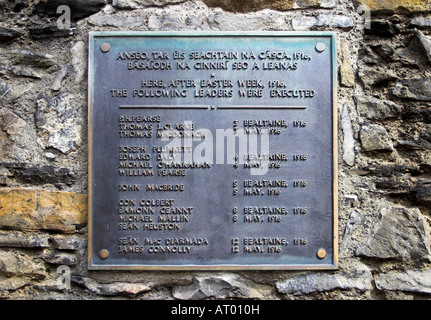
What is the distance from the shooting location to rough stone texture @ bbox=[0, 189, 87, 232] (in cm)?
265

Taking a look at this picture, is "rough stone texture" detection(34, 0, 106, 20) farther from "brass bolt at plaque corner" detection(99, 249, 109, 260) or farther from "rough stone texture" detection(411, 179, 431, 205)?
"rough stone texture" detection(411, 179, 431, 205)

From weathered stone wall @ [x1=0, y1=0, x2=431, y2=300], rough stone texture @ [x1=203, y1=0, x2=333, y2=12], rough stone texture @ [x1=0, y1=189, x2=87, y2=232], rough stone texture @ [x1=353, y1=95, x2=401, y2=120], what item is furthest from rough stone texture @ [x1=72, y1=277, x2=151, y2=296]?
rough stone texture @ [x1=203, y1=0, x2=333, y2=12]

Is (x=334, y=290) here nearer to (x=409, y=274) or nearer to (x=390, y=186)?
(x=409, y=274)

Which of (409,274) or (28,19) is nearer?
A: (409,274)

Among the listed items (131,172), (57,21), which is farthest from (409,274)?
(57,21)

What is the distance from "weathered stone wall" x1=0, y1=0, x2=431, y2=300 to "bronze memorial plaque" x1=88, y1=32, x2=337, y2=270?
0.36 ft

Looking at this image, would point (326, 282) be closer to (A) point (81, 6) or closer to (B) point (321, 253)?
(B) point (321, 253)

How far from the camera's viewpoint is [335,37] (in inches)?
105

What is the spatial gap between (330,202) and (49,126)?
1927 millimetres

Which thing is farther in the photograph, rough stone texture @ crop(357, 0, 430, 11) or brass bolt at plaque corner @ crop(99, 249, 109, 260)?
rough stone texture @ crop(357, 0, 430, 11)

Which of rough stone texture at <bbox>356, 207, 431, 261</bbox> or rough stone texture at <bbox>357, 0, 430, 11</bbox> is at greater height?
rough stone texture at <bbox>357, 0, 430, 11</bbox>

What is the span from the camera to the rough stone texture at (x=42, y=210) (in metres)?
2.65

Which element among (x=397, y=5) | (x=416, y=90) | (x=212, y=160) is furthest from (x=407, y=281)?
(x=397, y=5)

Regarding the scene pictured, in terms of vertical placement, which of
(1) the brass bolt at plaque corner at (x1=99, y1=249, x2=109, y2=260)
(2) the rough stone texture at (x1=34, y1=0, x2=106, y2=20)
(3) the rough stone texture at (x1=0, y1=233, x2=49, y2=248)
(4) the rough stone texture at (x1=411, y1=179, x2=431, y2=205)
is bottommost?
(1) the brass bolt at plaque corner at (x1=99, y1=249, x2=109, y2=260)
